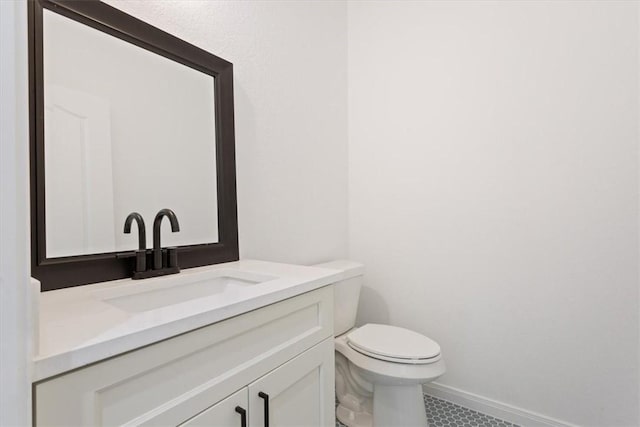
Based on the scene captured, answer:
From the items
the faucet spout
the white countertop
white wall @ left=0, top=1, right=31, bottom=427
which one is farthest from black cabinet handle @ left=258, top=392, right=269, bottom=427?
the faucet spout

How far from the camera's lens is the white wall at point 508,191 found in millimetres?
1408

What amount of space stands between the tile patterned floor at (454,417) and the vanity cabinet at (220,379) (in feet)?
2.77

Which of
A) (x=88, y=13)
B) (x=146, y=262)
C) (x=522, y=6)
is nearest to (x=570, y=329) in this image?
(x=522, y=6)

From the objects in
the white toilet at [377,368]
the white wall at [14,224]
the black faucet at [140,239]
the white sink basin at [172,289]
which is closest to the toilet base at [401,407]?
the white toilet at [377,368]

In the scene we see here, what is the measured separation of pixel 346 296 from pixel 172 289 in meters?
0.91

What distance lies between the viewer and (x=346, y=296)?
168cm

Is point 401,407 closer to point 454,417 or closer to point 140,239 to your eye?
point 454,417

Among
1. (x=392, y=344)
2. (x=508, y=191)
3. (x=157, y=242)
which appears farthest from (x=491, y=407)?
(x=157, y=242)

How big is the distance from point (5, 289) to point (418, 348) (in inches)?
54.1

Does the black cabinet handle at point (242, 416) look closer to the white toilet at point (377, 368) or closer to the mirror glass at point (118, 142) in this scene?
the mirror glass at point (118, 142)

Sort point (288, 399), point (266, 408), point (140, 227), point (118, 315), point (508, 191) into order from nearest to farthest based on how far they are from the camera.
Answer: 1. point (118, 315)
2. point (266, 408)
3. point (288, 399)
4. point (140, 227)
5. point (508, 191)

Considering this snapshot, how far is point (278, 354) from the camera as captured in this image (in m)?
0.86

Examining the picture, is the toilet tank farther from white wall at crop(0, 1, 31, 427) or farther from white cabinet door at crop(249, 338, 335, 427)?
white wall at crop(0, 1, 31, 427)

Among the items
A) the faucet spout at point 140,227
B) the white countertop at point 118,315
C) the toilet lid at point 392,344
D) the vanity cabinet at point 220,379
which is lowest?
the toilet lid at point 392,344
